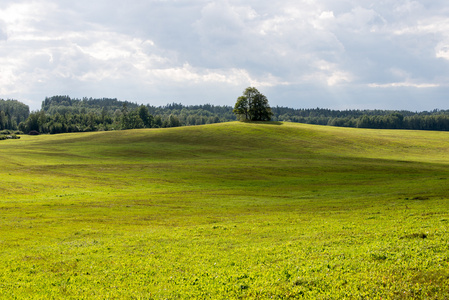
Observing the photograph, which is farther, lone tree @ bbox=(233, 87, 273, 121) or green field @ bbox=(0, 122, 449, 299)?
lone tree @ bbox=(233, 87, 273, 121)

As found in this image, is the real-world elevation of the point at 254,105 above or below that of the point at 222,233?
above

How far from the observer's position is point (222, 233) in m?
23.8

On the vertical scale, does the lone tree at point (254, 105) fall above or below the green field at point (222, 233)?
above

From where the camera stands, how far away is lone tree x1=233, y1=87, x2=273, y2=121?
178m

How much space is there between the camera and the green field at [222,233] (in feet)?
44.9

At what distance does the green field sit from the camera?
44.9 feet

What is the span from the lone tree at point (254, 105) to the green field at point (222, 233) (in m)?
115

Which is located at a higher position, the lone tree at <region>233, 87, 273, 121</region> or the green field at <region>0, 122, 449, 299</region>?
the lone tree at <region>233, 87, 273, 121</region>

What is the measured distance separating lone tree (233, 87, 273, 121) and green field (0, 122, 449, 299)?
377 ft

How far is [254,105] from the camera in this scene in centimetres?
17925

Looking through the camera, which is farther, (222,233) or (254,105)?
(254,105)

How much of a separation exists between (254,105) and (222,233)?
Result: 521ft

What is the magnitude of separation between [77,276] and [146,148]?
84.9 metres

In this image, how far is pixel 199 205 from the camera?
37.0 metres
